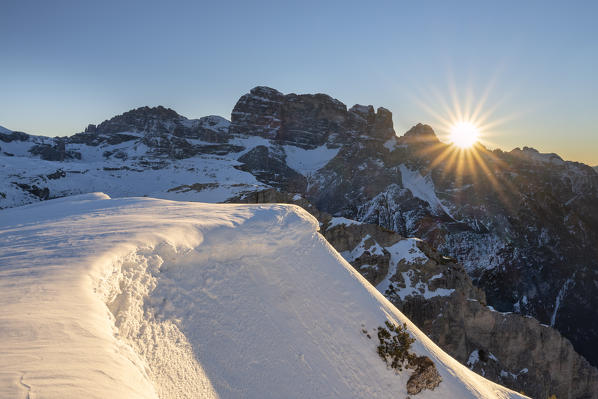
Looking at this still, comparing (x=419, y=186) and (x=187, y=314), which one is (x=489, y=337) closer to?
(x=187, y=314)

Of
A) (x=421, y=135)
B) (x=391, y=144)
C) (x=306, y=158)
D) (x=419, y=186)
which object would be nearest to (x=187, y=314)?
(x=419, y=186)

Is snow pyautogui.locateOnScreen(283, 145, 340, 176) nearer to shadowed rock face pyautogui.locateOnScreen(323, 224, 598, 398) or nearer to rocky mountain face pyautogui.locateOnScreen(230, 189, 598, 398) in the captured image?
rocky mountain face pyautogui.locateOnScreen(230, 189, 598, 398)

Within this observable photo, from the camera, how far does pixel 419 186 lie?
15300 centimetres

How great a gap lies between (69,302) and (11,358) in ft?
6.11

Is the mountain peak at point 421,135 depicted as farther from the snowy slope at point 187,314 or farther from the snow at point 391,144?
the snowy slope at point 187,314

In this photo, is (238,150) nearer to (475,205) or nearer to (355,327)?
(475,205)

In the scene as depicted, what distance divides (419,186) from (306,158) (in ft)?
235

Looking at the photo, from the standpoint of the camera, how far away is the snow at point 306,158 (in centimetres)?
17412

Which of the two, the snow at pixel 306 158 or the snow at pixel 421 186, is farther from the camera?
the snow at pixel 306 158

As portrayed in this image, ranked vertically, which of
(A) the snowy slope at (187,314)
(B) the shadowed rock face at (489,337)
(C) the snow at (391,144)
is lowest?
(B) the shadowed rock face at (489,337)

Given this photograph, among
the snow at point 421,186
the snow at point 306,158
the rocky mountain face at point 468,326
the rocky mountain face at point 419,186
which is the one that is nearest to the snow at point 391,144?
the rocky mountain face at point 419,186

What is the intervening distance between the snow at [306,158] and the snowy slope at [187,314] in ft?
505

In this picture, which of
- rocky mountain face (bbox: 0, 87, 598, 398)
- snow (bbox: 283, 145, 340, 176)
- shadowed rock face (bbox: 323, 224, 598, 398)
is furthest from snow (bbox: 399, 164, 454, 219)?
shadowed rock face (bbox: 323, 224, 598, 398)

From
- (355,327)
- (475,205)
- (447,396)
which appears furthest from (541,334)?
(475,205)
